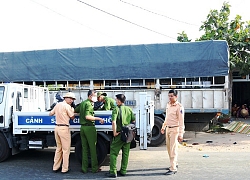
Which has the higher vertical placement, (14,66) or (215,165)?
(14,66)

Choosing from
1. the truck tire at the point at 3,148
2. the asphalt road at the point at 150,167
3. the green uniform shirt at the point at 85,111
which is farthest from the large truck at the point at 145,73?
the green uniform shirt at the point at 85,111

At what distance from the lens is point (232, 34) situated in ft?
49.5

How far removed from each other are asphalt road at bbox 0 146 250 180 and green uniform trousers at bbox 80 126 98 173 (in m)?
0.19

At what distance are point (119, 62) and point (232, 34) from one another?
26.1ft

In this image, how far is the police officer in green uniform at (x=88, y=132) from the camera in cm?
570

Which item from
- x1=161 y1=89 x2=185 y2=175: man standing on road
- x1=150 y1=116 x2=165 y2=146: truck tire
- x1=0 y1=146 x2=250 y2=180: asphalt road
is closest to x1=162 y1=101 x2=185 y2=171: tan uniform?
x1=161 y1=89 x2=185 y2=175: man standing on road

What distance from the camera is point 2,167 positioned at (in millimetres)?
6297

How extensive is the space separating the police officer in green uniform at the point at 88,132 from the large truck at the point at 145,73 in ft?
12.5

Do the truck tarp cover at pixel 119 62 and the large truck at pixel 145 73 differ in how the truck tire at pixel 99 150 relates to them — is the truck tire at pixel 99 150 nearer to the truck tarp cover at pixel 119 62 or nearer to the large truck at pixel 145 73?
the large truck at pixel 145 73

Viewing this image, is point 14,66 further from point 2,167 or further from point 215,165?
point 215,165

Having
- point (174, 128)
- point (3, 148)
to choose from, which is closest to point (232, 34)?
point (174, 128)

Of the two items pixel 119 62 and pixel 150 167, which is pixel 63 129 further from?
pixel 119 62

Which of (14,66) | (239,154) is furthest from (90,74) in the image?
(239,154)

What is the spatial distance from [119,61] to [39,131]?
4549 millimetres
